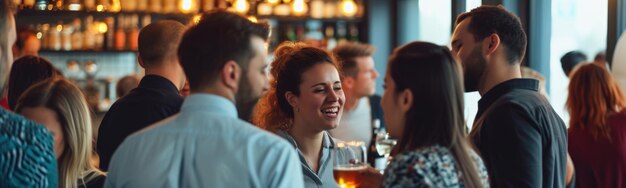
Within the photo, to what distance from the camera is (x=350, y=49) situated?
242 inches

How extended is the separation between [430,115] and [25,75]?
255 centimetres

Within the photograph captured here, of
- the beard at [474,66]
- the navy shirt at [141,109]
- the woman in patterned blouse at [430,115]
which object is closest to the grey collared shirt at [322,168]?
the navy shirt at [141,109]

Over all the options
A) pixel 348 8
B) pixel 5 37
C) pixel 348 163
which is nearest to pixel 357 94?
pixel 348 8

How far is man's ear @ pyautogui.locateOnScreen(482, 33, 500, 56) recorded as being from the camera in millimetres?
2967

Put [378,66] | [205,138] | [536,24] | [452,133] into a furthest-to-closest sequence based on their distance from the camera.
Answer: [378,66] < [536,24] < [452,133] < [205,138]

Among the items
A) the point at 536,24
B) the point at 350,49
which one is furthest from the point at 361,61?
the point at 536,24

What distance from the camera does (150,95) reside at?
3.24 m

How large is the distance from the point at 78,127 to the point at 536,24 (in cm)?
440

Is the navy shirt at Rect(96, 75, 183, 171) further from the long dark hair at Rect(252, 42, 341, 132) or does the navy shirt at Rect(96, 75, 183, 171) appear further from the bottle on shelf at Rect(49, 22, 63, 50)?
the bottle on shelf at Rect(49, 22, 63, 50)

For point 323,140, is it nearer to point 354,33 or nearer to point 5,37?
point 5,37

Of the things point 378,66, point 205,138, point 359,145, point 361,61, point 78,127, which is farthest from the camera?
point 378,66

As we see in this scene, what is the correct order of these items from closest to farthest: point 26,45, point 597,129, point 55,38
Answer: point 597,129, point 26,45, point 55,38

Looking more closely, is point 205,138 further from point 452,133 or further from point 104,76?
point 104,76

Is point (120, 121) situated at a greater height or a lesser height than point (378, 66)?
greater
